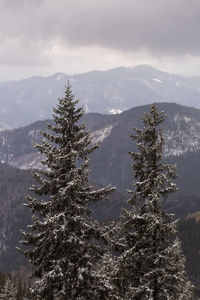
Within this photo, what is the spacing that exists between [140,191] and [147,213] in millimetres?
1916

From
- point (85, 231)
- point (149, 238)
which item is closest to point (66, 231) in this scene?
point (85, 231)

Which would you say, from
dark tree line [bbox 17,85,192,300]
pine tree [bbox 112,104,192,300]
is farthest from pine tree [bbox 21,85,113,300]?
pine tree [bbox 112,104,192,300]

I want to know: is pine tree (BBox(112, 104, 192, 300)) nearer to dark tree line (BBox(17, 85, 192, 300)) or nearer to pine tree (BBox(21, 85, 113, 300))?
dark tree line (BBox(17, 85, 192, 300))

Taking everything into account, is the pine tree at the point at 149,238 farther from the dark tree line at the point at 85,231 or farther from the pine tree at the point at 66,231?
the pine tree at the point at 66,231

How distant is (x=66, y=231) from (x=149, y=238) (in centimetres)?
539

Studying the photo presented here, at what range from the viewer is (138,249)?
71.0 feet

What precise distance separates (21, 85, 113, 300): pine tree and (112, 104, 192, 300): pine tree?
2.18 metres

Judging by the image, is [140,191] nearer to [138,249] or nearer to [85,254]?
[138,249]

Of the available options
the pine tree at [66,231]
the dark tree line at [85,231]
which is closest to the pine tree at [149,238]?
the dark tree line at [85,231]

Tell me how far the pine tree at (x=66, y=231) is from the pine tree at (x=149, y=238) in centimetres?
218

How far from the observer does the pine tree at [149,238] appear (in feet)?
68.4

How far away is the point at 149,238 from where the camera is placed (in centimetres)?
2145

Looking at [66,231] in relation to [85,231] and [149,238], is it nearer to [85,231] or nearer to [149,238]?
[85,231]

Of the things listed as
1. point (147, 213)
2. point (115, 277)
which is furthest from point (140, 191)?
point (115, 277)
